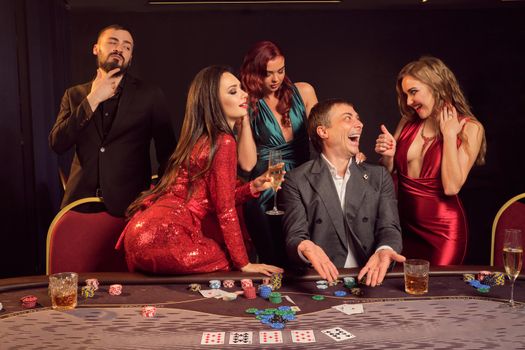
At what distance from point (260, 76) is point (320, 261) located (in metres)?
1.67

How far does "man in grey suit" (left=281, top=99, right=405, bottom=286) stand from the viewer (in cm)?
270

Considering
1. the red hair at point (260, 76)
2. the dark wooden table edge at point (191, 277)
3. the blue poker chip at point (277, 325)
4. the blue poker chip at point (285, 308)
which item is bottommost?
the blue poker chip at point (277, 325)

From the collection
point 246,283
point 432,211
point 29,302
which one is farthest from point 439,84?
point 29,302

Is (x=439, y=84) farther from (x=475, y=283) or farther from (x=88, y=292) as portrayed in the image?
(x=88, y=292)

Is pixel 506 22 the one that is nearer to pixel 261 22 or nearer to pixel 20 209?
pixel 261 22

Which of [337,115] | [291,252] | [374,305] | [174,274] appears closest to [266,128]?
[337,115]

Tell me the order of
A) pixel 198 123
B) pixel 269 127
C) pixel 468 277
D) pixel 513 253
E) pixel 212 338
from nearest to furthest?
pixel 212 338 < pixel 513 253 < pixel 468 277 < pixel 198 123 < pixel 269 127

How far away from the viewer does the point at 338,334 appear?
1559 mm

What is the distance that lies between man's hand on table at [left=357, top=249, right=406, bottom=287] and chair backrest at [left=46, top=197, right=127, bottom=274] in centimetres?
132

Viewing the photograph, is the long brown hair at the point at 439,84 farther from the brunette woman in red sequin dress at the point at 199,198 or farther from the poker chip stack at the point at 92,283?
the poker chip stack at the point at 92,283

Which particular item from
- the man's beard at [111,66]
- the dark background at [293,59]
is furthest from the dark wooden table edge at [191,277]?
the dark background at [293,59]

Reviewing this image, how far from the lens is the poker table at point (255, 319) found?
153 centimetres

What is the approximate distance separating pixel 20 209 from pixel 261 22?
2.31 metres

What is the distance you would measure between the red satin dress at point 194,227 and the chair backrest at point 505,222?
1211mm
